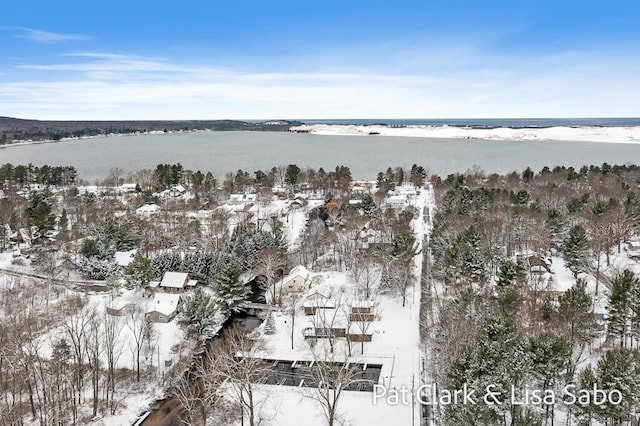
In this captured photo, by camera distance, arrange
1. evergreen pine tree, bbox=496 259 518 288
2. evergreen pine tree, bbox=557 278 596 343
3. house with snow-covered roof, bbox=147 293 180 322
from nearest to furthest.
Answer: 1. evergreen pine tree, bbox=557 278 596 343
2. evergreen pine tree, bbox=496 259 518 288
3. house with snow-covered roof, bbox=147 293 180 322

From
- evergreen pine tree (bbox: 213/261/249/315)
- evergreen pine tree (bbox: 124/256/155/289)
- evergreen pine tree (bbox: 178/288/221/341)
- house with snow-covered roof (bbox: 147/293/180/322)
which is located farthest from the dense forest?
evergreen pine tree (bbox: 124/256/155/289)

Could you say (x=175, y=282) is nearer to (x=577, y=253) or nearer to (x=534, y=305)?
(x=534, y=305)

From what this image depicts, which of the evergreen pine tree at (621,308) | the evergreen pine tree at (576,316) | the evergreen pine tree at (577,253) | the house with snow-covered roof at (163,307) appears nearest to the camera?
the evergreen pine tree at (576,316)

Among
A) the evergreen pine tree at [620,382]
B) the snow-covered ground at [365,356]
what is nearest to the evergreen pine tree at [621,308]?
the evergreen pine tree at [620,382]

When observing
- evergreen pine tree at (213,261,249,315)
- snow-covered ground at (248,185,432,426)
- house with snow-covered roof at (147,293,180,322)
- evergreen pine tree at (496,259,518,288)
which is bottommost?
snow-covered ground at (248,185,432,426)

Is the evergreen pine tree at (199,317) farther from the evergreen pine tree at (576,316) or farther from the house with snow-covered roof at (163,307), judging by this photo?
the evergreen pine tree at (576,316)

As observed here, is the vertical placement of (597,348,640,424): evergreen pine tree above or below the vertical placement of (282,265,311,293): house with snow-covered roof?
above

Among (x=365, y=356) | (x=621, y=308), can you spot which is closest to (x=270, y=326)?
(x=365, y=356)

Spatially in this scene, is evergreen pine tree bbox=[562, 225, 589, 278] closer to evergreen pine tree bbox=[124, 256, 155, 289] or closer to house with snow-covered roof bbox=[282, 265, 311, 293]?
house with snow-covered roof bbox=[282, 265, 311, 293]

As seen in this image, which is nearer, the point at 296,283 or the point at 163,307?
the point at 163,307
